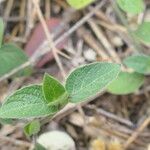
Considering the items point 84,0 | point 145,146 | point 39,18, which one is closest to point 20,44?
point 39,18

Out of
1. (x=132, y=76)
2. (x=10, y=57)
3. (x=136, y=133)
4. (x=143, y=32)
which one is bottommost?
(x=136, y=133)

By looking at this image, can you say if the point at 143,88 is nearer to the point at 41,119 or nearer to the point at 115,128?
the point at 115,128

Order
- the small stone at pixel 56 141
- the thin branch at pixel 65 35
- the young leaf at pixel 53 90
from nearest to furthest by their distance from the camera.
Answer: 1. the young leaf at pixel 53 90
2. the small stone at pixel 56 141
3. the thin branch at pixel 65 35

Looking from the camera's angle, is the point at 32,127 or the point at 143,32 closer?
the point at 32,127

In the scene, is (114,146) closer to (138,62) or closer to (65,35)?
(138,62)

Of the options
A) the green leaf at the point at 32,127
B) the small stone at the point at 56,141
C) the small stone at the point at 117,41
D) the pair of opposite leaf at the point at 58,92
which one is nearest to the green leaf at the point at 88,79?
the pair of opposite leaf at the point at 58,92

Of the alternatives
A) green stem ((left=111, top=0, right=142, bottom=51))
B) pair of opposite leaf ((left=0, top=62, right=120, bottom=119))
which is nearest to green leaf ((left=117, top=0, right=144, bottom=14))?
green stem ((left=111, top=0, right=142, bottom=51))

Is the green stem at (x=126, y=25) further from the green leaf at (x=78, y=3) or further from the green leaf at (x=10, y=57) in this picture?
the green leaf at (x=10, y=57)

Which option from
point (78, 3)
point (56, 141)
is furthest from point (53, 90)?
point (78, 3)
